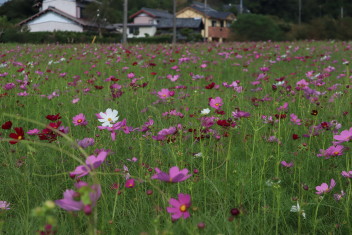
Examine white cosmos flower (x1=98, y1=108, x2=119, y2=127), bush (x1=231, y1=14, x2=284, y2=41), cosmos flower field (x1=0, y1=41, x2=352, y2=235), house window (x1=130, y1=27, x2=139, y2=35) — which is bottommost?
cosmos flower field (x1=0, y1=41, x2=352, y2=235)

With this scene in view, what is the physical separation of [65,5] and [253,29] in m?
18.3

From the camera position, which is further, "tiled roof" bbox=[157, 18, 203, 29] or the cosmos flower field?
"tiled roof" bbox=[157, 18, 203, 29]

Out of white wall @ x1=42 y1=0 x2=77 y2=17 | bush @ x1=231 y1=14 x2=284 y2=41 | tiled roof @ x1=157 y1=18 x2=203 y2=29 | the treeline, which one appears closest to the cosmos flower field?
the treeline

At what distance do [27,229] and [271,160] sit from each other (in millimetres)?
1126

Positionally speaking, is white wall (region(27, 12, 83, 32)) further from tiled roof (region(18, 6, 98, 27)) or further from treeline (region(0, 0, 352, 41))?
treeline (region(0, 0, 352, 41))

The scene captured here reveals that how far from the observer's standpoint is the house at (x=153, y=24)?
1828 inches

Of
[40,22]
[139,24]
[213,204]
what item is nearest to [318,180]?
[213,204]

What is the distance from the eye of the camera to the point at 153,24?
47219mm

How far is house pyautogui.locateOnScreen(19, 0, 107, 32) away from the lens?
3584cm

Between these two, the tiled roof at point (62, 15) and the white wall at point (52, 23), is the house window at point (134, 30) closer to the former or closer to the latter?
the tiled roof at point (62, 15)

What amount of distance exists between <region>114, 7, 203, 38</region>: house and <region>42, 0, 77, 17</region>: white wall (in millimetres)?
9926

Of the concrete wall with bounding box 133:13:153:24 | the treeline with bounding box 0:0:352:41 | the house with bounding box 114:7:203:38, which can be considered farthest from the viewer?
the concrete wall with bounding box 133:13:153:24

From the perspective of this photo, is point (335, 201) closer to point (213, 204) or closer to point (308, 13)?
point (213, 204)

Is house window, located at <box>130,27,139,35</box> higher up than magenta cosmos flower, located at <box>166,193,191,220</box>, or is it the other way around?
house window, located at <box>130,27,139,35</box>
